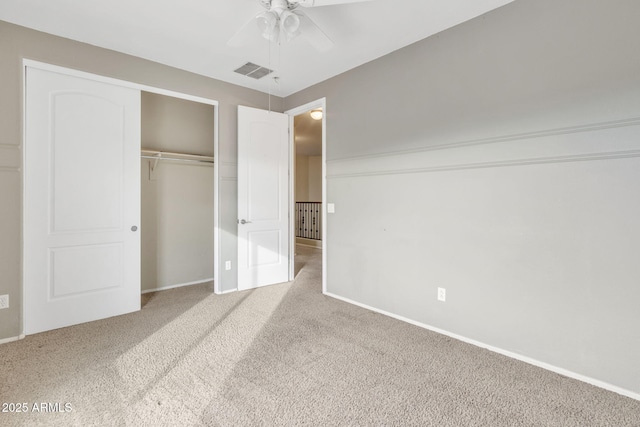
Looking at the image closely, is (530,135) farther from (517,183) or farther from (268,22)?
(268,22)

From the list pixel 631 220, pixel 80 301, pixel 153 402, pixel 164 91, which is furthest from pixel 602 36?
pixel 80 301

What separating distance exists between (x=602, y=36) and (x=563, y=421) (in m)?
2.25

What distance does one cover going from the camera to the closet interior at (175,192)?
389cm

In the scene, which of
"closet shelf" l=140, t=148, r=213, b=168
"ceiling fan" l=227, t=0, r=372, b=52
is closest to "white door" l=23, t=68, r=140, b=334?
"closet shelf" l=140, t=148, r=213, b=168

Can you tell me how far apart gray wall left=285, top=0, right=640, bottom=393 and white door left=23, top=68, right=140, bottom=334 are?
2464 mm

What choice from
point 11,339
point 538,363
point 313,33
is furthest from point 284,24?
point 11,339

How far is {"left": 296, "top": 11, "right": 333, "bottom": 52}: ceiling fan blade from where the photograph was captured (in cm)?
217

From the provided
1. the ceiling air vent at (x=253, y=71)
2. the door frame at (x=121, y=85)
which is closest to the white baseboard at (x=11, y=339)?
the door frame at (x=121, y=85)

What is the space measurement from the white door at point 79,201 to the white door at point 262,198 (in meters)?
1.15

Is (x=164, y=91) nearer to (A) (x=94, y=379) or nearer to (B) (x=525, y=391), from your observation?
(A) (x=94, y=379)

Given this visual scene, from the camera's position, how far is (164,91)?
3359mm

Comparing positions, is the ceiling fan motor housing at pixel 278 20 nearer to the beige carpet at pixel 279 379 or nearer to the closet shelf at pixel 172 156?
the closet shelf at pixel 172 156

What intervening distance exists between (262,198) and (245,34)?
211cm

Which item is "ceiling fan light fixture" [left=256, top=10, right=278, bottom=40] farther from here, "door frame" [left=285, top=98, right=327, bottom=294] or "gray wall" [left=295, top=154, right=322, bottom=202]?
"gray wall" [left=295, top=154, right=322, bottom=202]
